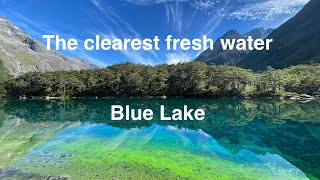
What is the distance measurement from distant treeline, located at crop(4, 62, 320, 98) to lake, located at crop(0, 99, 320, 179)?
58.3m

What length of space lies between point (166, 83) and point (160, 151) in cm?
8115

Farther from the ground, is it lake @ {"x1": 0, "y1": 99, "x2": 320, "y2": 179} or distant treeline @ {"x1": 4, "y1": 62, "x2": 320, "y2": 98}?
distant treeline @ {"x1": 4, "y1": 62, "x2": 320, "y2": 98}

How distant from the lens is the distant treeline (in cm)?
9850

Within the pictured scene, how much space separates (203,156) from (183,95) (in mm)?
79110

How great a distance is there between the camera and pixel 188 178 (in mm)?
17250

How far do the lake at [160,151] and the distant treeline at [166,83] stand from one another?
5832 cm

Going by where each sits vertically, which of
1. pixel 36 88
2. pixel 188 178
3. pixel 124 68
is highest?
pixel 124 68

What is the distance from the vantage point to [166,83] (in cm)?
10506

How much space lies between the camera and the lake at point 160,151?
18.4 meters

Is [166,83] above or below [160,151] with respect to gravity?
above

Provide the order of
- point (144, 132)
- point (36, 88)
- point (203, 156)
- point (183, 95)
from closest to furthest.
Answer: point (203, 156) → point (144, 132) → point (183, 95) → point (36, 88)

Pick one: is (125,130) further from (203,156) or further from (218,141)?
(203,156)

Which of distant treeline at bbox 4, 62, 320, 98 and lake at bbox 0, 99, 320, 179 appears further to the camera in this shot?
distant treeline at bbox 4, 62, 320, 98

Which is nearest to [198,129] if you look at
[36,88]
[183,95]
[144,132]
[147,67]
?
[144,132]
